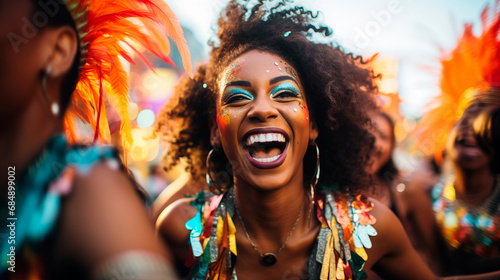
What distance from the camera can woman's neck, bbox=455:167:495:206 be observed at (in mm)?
3359

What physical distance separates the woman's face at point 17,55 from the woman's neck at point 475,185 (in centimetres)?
379

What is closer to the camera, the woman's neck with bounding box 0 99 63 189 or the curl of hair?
the woman's neck with bounding box 0 99 63 189

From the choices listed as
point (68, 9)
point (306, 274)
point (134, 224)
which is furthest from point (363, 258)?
point (68, 9)

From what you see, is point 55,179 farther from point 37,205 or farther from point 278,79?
point 278,79

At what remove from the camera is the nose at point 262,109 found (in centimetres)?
192

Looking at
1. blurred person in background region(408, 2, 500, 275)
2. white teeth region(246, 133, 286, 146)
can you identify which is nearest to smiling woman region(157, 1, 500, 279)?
white teeth region(246, 133, 286, 146)

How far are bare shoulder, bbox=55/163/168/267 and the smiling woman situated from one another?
3.50 ft

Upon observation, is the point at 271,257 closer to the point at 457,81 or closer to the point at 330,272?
the point at 330,272

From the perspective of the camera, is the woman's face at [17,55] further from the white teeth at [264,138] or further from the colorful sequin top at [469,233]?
the colorful sequin top at [469,233]

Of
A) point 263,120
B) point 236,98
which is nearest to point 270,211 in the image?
point 263,120

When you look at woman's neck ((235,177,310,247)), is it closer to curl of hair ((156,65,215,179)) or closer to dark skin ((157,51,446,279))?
dark skin ((157,51,446,279))

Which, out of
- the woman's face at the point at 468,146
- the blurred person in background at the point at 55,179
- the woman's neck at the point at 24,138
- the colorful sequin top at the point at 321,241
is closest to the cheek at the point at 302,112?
the colorful sequin top at the point at 321,241

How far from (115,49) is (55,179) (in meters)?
0.92

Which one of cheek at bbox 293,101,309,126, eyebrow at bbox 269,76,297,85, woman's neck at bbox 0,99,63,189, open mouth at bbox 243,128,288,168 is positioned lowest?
woman's neck at bbox 0,99,63,189
